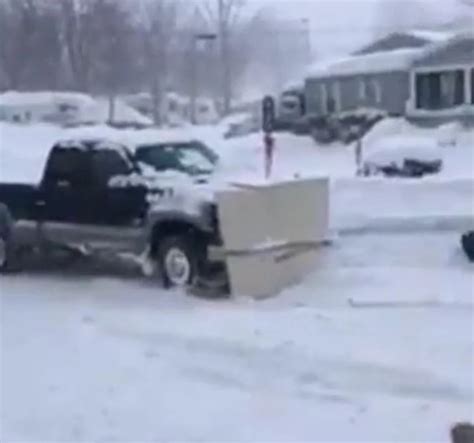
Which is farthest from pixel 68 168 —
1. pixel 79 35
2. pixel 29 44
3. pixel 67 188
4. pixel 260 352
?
pixel 79 35

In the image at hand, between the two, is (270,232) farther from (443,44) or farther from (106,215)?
(443,44)

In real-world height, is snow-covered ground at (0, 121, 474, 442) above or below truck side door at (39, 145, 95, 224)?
below

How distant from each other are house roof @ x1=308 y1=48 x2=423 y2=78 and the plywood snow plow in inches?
1641

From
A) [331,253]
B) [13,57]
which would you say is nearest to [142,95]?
[13,57]

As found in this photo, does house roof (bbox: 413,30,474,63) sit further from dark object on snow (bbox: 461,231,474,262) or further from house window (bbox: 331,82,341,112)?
dark object on snow (bbox: 461,231,474,262)

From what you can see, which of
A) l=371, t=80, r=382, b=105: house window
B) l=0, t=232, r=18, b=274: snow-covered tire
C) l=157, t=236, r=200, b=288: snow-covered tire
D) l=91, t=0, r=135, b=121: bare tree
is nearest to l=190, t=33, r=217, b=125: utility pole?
l=91, t=0, r=135, b=121: bare tree

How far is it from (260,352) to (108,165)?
214 inches

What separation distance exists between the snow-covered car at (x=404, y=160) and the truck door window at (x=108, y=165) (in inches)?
655

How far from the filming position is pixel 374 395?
1025cm

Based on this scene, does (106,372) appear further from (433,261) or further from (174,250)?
(433,261)

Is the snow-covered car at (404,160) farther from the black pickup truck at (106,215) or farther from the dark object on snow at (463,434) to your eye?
the dark object on snow at (463,434)

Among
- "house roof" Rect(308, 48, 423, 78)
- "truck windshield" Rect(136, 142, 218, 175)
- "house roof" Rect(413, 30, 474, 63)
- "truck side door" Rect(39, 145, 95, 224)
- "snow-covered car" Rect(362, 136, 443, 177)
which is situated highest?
"house roof" Rect(413, 30, 474, 63)

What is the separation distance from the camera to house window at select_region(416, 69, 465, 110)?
55062 mm

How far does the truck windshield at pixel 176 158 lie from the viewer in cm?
1669
